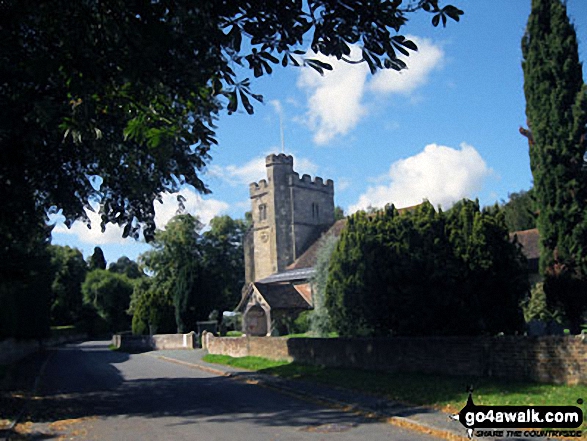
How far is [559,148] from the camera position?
1750cm

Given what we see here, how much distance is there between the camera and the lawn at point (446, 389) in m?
10.8

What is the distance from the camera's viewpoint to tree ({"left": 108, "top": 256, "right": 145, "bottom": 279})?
123 m

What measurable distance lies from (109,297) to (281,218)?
1513 inches

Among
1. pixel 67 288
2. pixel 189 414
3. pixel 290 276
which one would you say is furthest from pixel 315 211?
pixel 189 414

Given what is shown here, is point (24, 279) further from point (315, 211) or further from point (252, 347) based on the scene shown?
point (315, 211)

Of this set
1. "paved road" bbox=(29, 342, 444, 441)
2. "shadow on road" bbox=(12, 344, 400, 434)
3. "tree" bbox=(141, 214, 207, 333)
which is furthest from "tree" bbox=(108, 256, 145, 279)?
"paved road" bbox=(29, 342, 444, 441)

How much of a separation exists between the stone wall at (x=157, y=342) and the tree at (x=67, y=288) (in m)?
31.1

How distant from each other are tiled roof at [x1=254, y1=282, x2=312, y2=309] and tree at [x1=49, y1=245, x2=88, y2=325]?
37906mm

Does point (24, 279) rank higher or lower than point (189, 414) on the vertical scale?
higher

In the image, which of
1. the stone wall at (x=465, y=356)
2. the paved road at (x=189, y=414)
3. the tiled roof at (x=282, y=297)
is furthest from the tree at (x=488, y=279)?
the tiled roof at (x=282, y=297)

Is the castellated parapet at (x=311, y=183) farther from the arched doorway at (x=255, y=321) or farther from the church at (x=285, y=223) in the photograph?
the arched doorway at (x=255, y=321)

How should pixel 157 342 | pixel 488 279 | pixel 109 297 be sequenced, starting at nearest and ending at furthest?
1. pixel 488 279
2. pixel 157 342
3. pixel 109 297

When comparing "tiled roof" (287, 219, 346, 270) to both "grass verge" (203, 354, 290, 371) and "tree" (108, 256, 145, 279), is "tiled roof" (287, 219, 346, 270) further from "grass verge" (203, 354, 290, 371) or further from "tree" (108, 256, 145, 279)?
"tree" (108, 256, 145, 279)

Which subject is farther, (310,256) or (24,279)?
(310,256)
